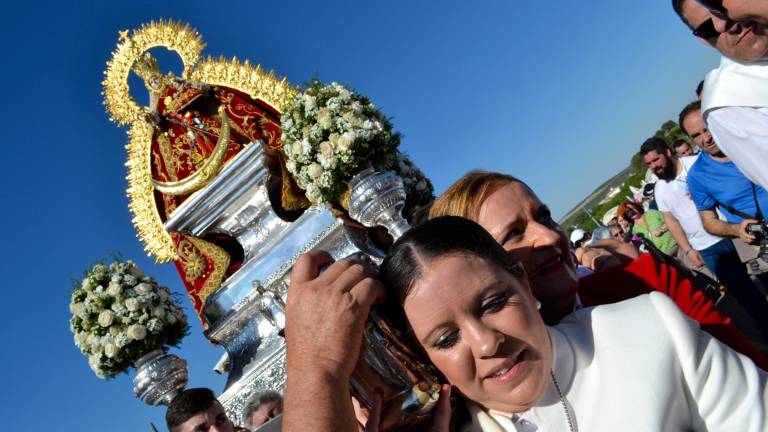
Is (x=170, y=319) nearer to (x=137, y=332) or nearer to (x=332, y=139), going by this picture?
(x=137, y=332)

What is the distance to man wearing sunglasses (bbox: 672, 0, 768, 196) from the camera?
204 cm

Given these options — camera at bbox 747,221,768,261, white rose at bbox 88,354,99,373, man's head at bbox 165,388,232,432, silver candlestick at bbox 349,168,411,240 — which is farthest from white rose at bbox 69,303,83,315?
camera at bbox 747,221,768,261

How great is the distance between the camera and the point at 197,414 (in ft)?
11.9

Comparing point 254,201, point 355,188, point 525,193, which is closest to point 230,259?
point 254,201

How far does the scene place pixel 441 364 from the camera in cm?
147

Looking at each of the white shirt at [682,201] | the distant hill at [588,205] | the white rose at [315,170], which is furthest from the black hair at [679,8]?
the distant hill at [588,205]

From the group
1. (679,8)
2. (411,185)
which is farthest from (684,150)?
(679,8)

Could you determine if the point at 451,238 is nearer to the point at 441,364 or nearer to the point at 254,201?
the point at 441,364

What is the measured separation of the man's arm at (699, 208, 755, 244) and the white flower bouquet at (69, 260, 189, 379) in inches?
151

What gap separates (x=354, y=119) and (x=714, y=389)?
2648 mm

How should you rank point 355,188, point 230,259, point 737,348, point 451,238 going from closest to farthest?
point 451,238 → point 737,348 → point 355,188 → point 230,259

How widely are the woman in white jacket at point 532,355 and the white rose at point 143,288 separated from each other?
335 centimetres

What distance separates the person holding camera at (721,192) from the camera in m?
3.86

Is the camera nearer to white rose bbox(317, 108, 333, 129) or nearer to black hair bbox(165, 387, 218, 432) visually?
white rose bbox(317, 108, 333, 129)
